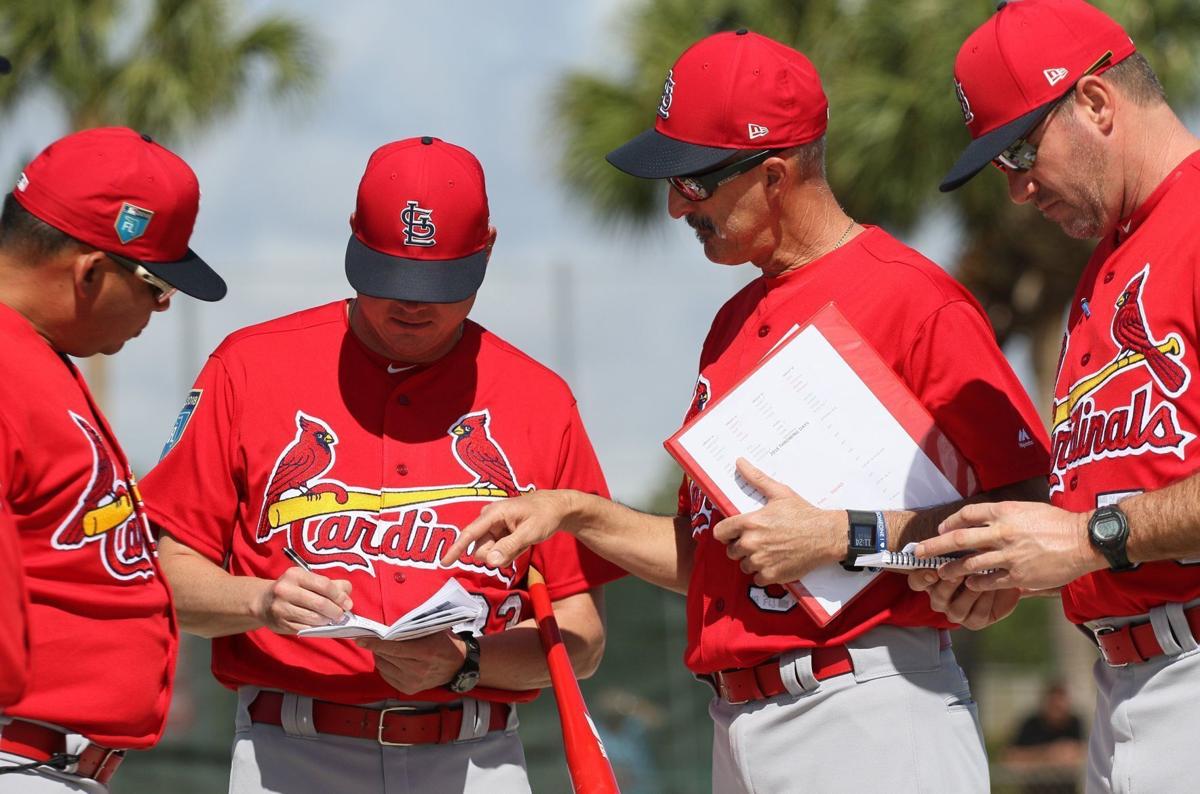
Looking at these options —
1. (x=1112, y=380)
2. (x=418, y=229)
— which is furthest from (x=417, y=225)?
(x=1112, y=380)

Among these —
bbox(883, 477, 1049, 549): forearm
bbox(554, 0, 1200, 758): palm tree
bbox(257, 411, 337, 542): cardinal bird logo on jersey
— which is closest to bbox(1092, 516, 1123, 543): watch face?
bbox(883, 477, 1049, 549): forearm

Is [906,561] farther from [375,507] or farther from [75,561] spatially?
[75,561]

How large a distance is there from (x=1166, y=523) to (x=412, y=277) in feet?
6.06

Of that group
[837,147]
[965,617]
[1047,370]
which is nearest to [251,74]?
[837,147]

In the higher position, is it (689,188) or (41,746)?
(689,188)

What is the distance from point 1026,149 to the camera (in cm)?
359

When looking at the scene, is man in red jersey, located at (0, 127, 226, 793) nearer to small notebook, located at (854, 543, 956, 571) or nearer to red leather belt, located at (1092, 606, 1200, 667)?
small notebook, located at (854, 543, 956, 571)

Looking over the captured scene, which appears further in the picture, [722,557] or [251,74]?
[251,74]

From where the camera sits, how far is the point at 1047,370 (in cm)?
1619

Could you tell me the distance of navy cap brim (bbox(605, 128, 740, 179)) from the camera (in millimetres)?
3844

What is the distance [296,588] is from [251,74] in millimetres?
13646

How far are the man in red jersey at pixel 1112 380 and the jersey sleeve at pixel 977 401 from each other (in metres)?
0.11

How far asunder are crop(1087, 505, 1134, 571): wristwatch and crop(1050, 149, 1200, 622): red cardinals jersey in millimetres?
109

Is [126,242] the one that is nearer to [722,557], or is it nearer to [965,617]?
[722,557]
